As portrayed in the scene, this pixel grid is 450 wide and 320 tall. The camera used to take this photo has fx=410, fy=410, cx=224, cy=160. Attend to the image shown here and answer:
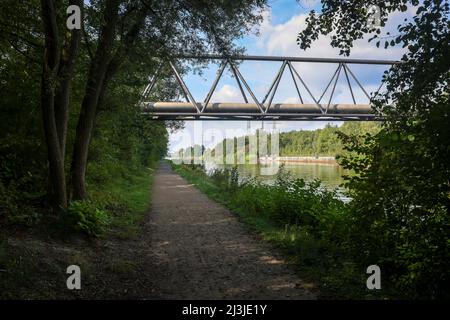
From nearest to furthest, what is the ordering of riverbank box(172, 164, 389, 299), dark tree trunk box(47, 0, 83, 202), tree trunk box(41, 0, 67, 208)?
1. riverbank box(172, 164, 389, 299)
2. tree trunk box(41, 0, 67, 208)
3. dark tree trunk box(47, 0, 83, 202)

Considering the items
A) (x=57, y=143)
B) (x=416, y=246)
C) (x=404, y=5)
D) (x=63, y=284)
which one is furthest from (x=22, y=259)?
(x=404, y=5)

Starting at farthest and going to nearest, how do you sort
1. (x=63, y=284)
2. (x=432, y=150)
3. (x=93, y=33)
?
(x=93, y=33) → (x=63, y=284) → (x=432, y=150)

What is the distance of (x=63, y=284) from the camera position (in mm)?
5848

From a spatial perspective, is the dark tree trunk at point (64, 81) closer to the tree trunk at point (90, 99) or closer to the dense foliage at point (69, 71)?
the dense foliage at point (69, 71)

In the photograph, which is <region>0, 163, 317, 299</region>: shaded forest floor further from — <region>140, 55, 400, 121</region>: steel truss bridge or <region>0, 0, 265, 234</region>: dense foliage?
<region>140, 55, 400, 121</region>: steel truss bridge

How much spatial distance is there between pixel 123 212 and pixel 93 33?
5.41 metres

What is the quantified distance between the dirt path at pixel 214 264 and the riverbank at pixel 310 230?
1.06 feet

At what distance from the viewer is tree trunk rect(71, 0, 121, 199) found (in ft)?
34.0

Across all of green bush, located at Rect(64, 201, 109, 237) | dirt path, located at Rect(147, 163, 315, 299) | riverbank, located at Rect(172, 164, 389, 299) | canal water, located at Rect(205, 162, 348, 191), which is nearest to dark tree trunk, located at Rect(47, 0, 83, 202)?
green bush, located at Rect(64, 201, 109, 237)

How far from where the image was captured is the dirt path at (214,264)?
6012 mm

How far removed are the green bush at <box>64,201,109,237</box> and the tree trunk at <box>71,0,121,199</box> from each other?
6.93 ft

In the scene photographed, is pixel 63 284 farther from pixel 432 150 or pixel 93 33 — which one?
pixel 93 33

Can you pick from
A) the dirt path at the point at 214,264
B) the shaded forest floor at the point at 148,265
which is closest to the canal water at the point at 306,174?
the dirt path at the point at 214,264

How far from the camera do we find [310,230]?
31.4 ft
